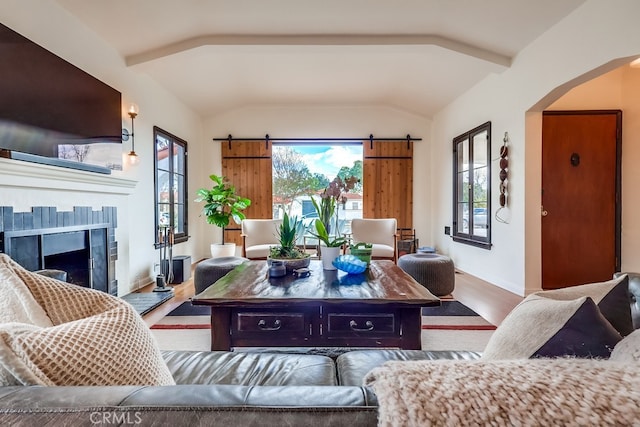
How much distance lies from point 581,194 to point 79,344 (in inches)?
181

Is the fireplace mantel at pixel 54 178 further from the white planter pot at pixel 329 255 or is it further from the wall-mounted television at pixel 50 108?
the white planter pot at pixel 329 255

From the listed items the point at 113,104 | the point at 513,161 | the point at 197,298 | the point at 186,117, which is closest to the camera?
the point at 197,298

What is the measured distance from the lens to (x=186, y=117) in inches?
208

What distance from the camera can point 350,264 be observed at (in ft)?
7.22

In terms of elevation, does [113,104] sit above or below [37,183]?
above

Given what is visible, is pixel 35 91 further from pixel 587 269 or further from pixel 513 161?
pixel 587 269

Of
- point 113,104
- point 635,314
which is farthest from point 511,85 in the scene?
point 113,104

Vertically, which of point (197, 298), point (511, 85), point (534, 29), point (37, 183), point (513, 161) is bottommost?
point (197, 298)

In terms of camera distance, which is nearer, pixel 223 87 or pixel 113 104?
pixel 113 104

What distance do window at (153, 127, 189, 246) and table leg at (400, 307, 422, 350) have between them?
3.52 meters

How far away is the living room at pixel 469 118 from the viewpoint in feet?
7.97

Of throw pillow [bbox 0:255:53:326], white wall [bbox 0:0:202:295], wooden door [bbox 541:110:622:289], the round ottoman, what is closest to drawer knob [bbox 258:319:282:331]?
throw pillow [bbox 0:255:53:326]

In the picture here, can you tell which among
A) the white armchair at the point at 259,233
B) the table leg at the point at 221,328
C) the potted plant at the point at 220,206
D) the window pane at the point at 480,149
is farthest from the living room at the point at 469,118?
the table leg at the point at 221,328

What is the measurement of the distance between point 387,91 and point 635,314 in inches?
185
